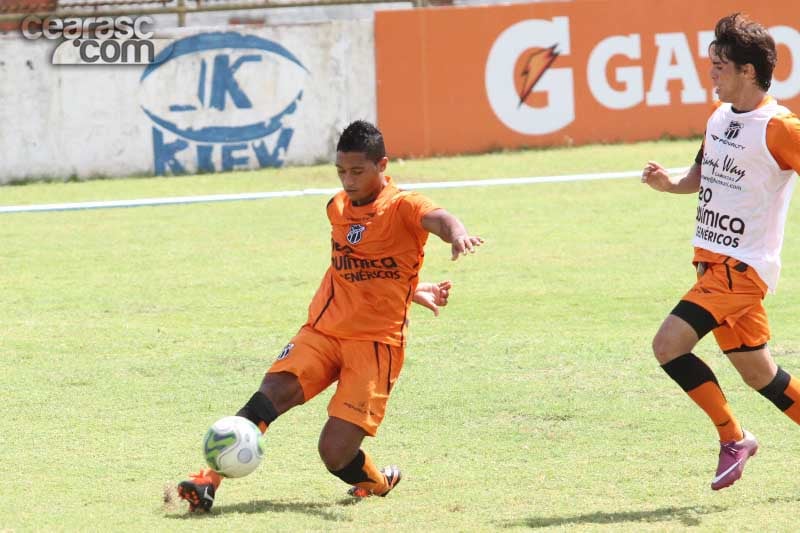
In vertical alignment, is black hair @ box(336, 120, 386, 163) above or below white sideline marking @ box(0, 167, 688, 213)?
above

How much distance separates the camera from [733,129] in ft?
21.6

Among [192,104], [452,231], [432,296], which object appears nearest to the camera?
[452,231]

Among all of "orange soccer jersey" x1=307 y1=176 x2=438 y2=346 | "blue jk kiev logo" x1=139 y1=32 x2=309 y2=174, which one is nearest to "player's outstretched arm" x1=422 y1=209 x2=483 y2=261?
"orange soccer jersey" x1=307 y1=176 x2=438 y2=346

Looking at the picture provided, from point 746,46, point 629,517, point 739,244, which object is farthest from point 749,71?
point 629,517

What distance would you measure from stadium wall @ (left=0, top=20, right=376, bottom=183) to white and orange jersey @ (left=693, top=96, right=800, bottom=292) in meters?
12.1

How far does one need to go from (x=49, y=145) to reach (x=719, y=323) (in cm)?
1324

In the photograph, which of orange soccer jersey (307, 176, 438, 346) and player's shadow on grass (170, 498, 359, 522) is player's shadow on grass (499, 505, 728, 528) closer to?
player's shadow on grass (170, 498, 359, 522)

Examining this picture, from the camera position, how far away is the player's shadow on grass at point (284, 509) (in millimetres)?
6238

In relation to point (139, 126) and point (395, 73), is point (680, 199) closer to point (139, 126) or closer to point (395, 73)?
→ point (395, 73)

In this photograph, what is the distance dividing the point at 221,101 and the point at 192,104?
393 mm

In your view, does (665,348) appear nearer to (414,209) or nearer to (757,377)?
(757,377)

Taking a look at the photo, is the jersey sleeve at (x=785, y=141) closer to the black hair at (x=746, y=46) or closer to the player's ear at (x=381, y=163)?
the black hair at (x=746, y=46)

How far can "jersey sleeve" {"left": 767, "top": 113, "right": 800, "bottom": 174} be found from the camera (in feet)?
20.9

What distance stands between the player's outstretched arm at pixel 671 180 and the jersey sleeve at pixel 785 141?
0.58m
